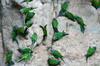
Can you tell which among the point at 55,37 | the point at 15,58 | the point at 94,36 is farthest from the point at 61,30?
the point at 15,58

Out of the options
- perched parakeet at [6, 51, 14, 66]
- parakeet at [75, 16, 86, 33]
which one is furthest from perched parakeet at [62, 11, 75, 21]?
perched parakeet at [6, 51, 14, 66]

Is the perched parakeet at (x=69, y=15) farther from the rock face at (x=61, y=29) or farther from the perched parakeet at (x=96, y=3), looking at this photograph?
the perched parakeet at (x=96, y=3)

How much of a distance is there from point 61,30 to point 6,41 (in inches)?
18.8

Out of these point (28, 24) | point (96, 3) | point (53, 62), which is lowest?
point (53, 62)

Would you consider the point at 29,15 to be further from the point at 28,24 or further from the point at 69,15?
the point at 69,15

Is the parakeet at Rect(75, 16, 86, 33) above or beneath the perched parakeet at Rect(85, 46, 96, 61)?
above

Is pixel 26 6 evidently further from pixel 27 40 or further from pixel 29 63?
pixel 29 63

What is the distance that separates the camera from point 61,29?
2.61 metres

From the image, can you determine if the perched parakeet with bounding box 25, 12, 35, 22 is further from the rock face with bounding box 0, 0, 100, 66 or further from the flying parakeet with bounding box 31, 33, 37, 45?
the flying parakeet with bounding box 31, 33, 37, 45

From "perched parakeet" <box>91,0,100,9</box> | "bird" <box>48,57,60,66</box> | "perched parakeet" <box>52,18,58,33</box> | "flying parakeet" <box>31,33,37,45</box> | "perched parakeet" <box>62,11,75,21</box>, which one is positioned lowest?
"bird" <box>48,57,60,66</box>

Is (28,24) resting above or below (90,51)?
above

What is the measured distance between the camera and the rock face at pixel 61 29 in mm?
2574

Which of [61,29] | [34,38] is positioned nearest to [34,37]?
[34,38]

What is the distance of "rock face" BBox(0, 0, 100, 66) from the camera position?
8.45ft
